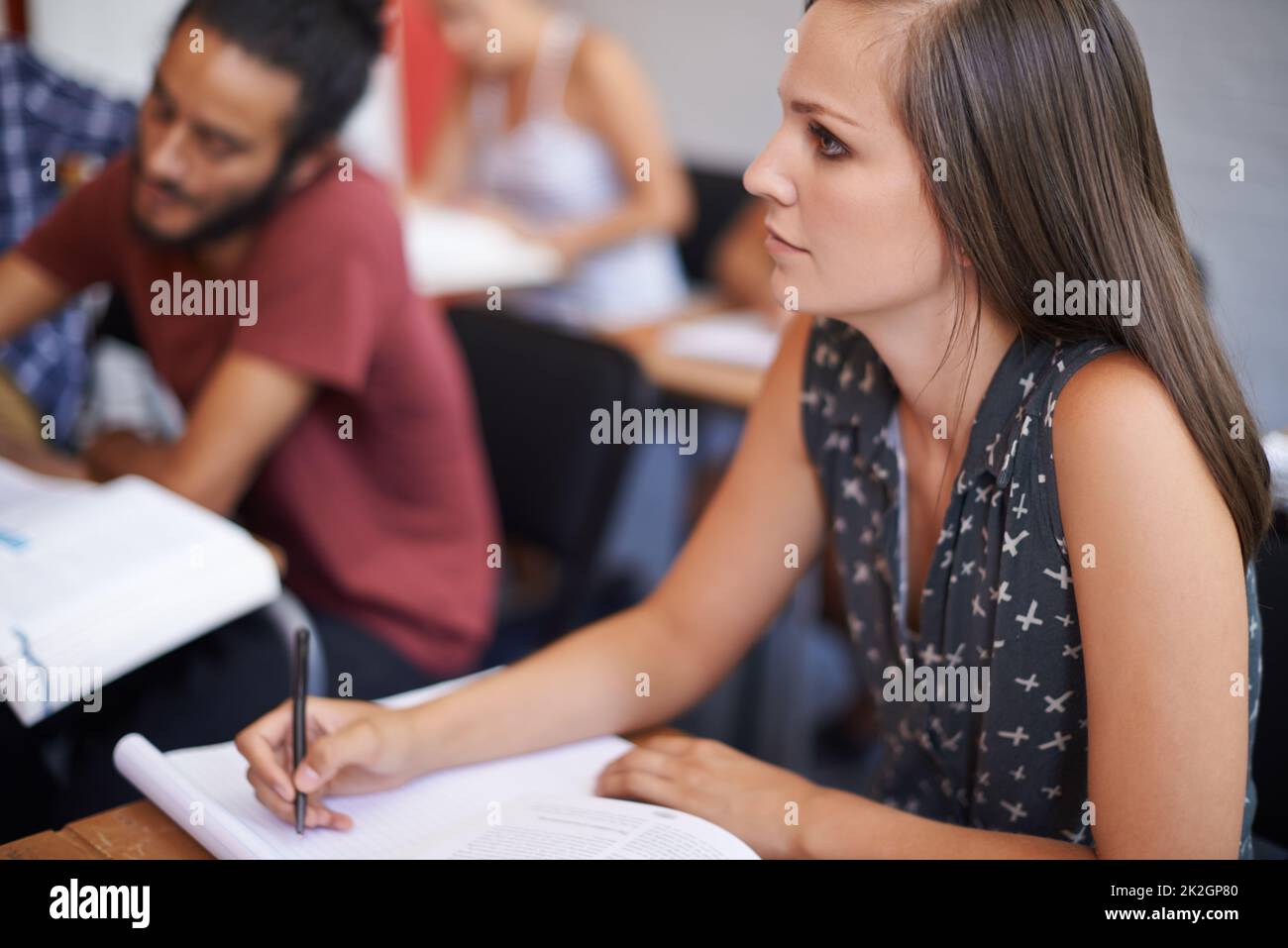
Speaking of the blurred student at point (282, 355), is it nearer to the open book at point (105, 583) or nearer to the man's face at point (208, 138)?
the man's face at point (208, 138)

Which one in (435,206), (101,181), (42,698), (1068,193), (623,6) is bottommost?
(42,698)

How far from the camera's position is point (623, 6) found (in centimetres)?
432

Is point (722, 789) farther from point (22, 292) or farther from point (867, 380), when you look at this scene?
point (22, 292)

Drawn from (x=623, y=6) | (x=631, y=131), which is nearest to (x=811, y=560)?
(x=631, y=131)

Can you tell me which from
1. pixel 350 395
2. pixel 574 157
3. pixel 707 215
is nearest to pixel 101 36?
pixel 574 157

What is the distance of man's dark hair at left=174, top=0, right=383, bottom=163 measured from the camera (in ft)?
4.58

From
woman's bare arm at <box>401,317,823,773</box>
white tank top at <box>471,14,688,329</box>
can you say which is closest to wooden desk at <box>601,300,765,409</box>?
white tank top at <box>471,14,688,329</box>

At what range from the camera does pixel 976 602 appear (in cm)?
96

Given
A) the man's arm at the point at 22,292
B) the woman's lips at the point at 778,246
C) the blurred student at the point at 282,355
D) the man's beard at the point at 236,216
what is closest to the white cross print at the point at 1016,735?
the woman's lips at the point at 778,246

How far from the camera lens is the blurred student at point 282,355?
139cm

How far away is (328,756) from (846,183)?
0.52 m

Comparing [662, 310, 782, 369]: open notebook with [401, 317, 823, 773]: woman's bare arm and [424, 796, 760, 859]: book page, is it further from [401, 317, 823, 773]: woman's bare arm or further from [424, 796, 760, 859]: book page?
[424, 796, 760, 859]: book page
